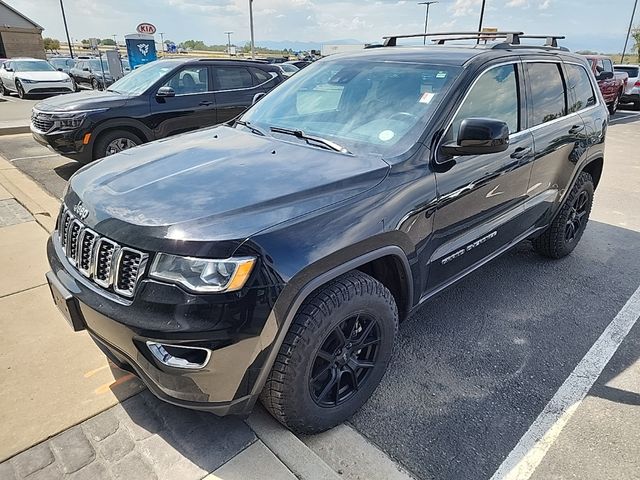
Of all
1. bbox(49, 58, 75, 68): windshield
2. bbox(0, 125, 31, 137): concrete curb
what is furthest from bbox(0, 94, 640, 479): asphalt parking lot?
bbox(49, 58, 75, 68): windshield

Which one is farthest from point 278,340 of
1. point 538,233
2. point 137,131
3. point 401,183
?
point 137,131

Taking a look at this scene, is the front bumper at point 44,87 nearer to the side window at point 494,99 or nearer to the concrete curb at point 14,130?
the concrete curb at point 14,130

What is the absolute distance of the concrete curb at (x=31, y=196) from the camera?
4.89m

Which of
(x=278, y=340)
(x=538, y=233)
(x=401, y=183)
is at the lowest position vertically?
(x=538, y=233)

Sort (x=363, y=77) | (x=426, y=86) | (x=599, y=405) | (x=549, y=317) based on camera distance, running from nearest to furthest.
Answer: (x=599, y=405), (x=426, y=86), (x=363, y=77), (x=549, y=317)

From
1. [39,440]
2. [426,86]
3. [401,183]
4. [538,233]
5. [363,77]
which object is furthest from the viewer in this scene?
[538,233]

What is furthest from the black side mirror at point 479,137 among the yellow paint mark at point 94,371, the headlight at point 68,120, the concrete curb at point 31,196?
the headlight at point 68,120

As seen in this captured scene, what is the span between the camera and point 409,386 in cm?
268

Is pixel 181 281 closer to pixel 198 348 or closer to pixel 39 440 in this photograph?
pixel 198 348

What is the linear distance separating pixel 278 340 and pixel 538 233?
2883 millimetres

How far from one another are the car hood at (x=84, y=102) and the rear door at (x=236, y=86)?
146cm

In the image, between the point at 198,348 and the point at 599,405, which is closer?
the point at 198,348

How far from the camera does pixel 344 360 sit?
7.41 ft

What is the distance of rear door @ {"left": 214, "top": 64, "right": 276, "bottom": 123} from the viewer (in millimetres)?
7461
